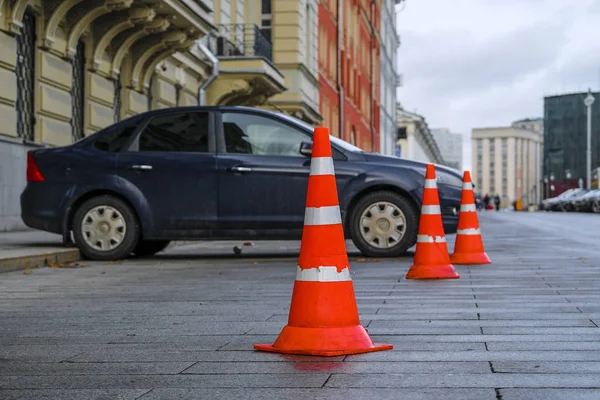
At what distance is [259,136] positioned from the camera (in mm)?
11539

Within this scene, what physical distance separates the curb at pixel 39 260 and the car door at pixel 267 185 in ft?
5.30

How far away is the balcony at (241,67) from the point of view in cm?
2598

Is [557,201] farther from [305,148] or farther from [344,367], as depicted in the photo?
[344,367]

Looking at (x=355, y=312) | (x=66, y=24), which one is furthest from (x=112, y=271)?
(x=66, y=24)

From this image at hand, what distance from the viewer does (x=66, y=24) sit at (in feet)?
59.1

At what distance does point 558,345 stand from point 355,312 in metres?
0.91

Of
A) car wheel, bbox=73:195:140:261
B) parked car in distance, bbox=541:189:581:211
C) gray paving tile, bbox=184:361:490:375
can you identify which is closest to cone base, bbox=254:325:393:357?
gray paving tile, bbox=184:361:490:375

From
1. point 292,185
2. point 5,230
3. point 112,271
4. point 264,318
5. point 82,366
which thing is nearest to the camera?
point 82,366

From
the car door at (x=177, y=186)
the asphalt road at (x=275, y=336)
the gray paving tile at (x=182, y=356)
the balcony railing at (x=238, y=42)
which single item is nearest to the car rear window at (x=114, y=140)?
the car door at (x=177, y=186)

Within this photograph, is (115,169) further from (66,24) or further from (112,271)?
(66,24)

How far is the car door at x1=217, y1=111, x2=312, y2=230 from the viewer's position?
11.4 metres

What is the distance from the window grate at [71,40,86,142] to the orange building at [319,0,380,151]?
20219 millimetres

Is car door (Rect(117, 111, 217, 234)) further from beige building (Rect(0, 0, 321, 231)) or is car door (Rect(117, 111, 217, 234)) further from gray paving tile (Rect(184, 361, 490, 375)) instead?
gray paving tile (Rect(184, 361, 490, 375))

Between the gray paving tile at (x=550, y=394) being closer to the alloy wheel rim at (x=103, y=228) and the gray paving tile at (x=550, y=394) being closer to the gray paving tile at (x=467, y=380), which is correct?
the gray paving tile at (x=467, y=380)
